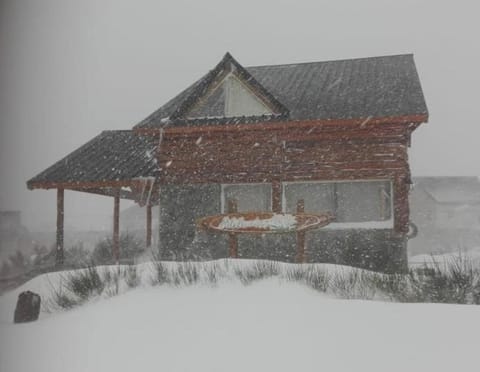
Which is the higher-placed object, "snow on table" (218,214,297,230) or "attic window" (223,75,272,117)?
"attic window" (223,75,272,117)

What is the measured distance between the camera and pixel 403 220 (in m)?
2.78

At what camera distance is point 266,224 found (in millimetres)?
2762

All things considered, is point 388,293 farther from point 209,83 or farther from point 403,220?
point 209,83

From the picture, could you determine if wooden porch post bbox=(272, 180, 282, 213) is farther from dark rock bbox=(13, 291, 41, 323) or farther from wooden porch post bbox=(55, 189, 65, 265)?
dark rock bbox=(13, 291, 41, 323)

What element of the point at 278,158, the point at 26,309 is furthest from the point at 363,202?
the point at 26,309

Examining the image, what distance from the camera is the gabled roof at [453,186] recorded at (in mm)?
2508

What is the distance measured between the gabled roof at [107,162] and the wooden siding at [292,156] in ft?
0.73

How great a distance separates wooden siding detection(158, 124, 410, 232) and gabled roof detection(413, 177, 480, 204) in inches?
8.0

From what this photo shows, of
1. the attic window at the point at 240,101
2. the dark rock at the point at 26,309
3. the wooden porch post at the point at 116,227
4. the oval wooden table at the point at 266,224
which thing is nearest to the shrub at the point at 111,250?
the wooden porch post at the point at 116,227

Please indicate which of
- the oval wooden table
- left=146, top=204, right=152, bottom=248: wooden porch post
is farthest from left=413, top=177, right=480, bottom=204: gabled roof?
left=146, top=204, right=152, bottom=248: wooden porch post

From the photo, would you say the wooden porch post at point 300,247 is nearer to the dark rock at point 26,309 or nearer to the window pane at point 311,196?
the window pane at point 311,196

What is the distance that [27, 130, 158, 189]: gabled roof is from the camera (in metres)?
2.87

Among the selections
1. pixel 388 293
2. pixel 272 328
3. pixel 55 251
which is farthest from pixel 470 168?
pixel 55 251

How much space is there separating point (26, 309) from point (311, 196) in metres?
1.77
